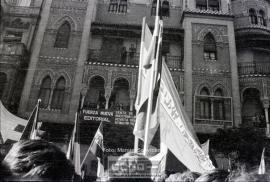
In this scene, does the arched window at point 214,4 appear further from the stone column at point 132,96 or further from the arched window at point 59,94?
the arched window at point 59,94

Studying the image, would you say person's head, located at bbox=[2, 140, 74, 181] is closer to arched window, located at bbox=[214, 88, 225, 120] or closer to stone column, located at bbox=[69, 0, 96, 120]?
stone column, located at bbox=[69, 0, 96, 120]

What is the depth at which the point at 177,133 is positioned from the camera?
775cm

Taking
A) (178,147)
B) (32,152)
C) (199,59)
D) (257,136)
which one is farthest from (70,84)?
(32,152)

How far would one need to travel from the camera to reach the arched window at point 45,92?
18.8m

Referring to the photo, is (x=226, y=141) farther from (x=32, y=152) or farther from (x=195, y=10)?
(x=32, y=152)

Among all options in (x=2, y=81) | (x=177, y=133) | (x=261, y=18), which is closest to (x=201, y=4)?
(x=261, y=18)

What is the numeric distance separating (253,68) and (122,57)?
8768 mm

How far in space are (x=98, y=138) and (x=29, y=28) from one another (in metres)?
12.2

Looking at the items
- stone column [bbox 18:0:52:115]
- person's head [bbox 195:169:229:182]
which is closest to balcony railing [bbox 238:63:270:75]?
stone column [bbox 18:0:52:115]

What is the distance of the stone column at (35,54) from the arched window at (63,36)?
1.00 m

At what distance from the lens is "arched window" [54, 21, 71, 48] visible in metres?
20.6

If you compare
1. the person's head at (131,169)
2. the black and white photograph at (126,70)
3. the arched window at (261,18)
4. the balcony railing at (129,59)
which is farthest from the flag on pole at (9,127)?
the arched window at (261,18)

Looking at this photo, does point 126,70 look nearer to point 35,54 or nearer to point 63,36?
point 63,36

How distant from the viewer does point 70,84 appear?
19.2m
